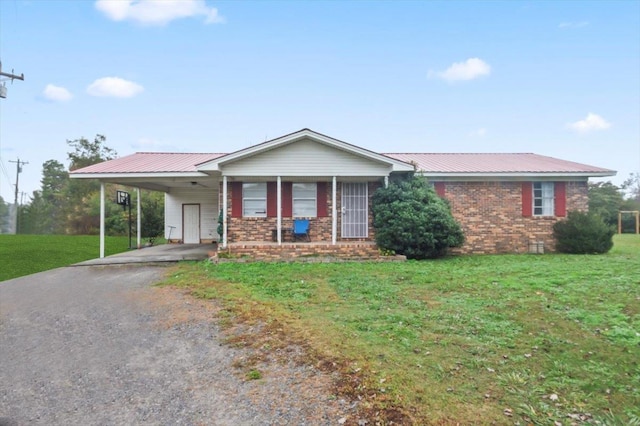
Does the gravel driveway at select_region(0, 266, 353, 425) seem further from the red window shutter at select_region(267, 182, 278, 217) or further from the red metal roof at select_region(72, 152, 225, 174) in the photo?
the red metal roof at select_region(72, 152, 225, 174)

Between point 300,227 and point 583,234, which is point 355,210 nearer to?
point 300,227

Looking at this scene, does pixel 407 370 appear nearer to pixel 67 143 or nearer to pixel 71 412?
pixel 71 412

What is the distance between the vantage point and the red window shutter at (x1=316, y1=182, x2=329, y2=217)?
1275 cm

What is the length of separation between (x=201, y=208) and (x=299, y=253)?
7.49 metres

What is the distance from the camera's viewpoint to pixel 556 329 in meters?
4.38

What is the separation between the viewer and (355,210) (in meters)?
13.0

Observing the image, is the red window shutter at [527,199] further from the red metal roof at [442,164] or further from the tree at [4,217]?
the tree at [4,217]

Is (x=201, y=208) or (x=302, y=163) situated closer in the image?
(x=302, y=163)

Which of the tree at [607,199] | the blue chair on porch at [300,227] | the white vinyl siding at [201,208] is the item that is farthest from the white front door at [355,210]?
the tree at [607,199]

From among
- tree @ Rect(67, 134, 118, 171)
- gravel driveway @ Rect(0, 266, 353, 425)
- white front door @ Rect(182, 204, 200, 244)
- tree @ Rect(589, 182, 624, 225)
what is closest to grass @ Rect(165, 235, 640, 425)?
gravel driveway @ Rect(0, 266, 353, 425)

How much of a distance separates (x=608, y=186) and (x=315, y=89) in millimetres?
26317

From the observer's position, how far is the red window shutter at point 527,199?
12891 mm

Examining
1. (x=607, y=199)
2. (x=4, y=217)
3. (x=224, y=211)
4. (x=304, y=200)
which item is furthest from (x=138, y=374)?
(x=4, y=217)

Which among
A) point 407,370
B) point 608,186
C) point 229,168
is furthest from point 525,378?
point 608,186
